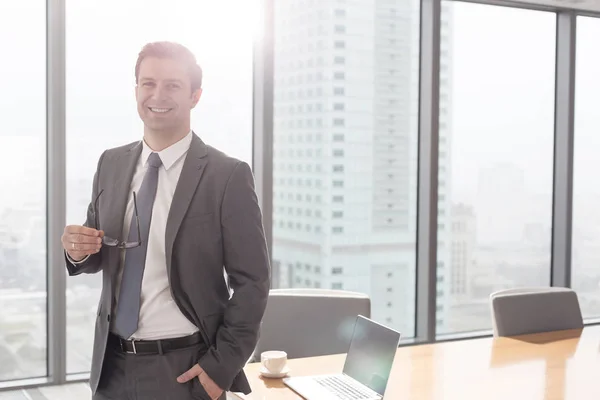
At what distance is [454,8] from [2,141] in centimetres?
321

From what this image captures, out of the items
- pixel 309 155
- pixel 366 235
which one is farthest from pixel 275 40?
pixel 366 235

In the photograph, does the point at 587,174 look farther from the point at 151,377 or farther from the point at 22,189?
the point at 151,377

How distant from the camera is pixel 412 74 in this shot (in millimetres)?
4844

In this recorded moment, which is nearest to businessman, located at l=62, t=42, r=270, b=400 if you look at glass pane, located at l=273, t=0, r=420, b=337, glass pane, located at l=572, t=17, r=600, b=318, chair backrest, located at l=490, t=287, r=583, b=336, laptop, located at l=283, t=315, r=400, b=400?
laptop, located at l=283, t=315, r=400, b=400

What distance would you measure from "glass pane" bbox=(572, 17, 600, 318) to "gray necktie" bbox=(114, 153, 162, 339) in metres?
4.65

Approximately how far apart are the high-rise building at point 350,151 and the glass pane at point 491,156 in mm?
93

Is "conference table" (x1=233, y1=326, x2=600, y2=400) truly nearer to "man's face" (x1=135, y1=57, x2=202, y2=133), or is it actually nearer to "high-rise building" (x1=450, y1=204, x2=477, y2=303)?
"man's face" (x1=135, y1=57, x2=202, y2=133)

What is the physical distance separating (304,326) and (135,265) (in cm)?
110

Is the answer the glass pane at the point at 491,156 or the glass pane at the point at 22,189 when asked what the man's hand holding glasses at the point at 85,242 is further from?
the glass pane at the point at 491,156

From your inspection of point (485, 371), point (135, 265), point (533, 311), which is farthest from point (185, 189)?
point (533, 311)

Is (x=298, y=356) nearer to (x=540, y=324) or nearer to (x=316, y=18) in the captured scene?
(x=540, y=324)

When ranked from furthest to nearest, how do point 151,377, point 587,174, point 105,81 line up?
point 587,174 < point 105,81 < point 151,377

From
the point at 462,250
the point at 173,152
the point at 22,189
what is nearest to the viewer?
the point at 173,152

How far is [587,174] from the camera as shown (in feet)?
18.7
